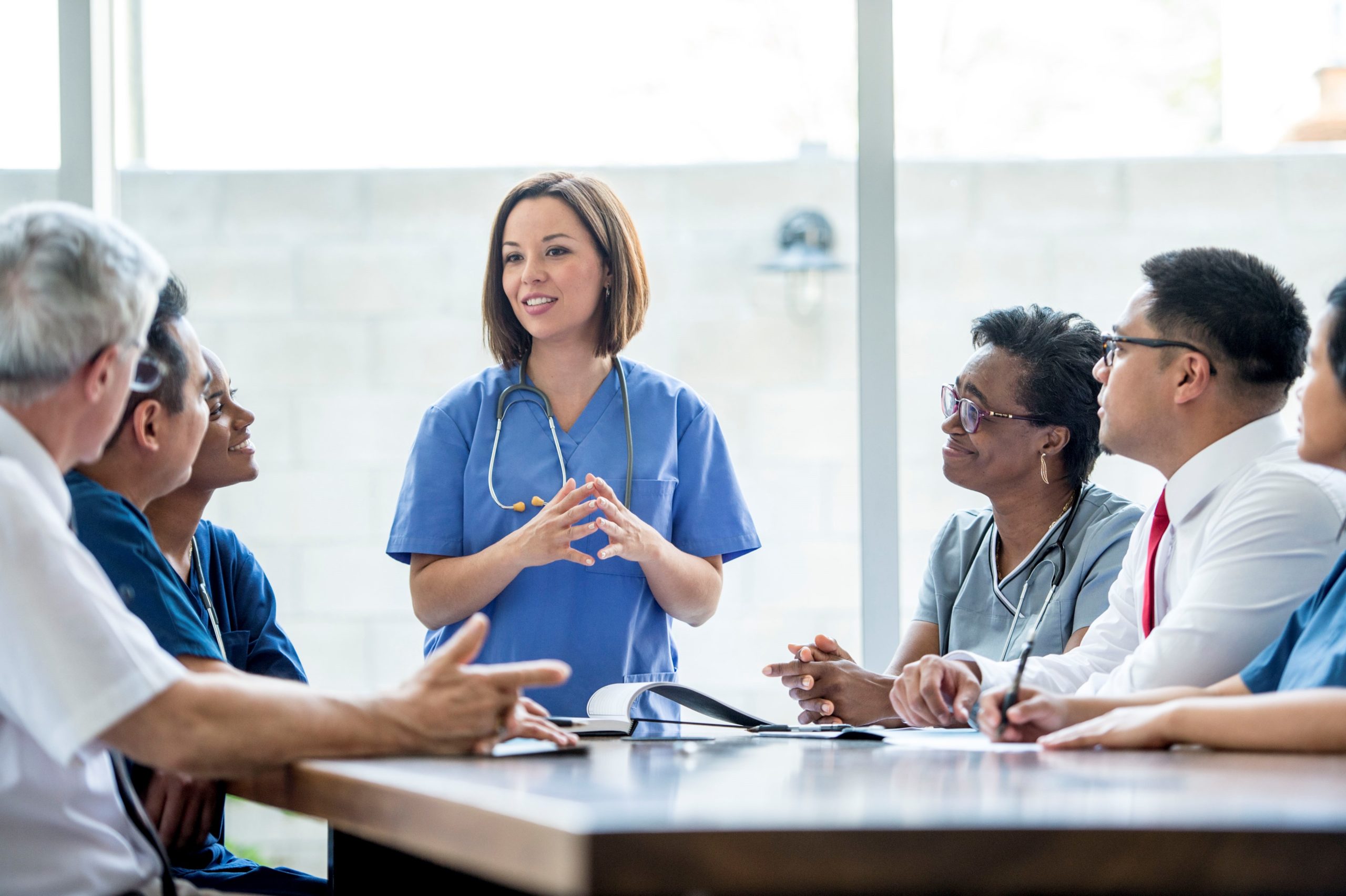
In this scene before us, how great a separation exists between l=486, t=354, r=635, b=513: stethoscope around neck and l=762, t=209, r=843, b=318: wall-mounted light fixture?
2.33 ft

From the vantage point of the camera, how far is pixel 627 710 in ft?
5.44

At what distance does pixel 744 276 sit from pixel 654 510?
2.97 feet

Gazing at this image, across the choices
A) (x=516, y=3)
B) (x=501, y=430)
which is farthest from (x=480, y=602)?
(x=516, y=3)

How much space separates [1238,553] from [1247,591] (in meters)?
0.05

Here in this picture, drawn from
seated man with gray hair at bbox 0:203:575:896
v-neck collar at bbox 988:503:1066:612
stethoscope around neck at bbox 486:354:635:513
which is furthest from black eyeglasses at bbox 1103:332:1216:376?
seated man with gray hair at bbox 0:203:575:896

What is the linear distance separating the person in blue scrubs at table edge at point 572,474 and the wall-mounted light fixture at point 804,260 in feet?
2.05

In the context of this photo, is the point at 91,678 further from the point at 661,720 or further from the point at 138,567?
the point at 661,720

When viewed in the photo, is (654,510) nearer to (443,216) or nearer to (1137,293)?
(1137,293)

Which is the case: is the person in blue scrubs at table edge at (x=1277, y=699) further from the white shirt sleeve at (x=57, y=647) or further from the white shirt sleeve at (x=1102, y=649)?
the white shirt sleeve at (x=57, y=647)

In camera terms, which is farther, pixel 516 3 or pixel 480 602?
pixel 516 3

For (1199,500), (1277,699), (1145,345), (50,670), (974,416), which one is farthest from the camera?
(974,416)

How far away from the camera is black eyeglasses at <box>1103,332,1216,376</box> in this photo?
1685 mm

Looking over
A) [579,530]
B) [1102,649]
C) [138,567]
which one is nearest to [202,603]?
[138,567]

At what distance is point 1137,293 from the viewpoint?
5.90 feet
